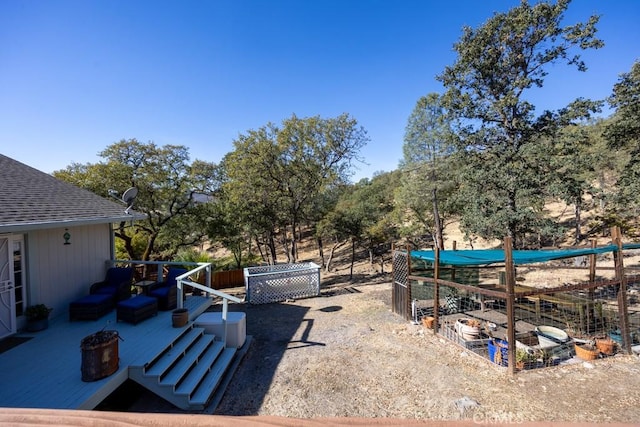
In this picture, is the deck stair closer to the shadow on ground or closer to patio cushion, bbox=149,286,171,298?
the shadow on ground

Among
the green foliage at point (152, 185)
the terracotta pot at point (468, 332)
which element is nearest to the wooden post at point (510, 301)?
the terracotta pot at point (468, 332)

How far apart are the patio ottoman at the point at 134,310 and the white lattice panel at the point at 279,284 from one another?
16.0 feet

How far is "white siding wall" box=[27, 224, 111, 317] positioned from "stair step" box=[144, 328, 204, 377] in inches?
126

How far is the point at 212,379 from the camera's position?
5.25 m

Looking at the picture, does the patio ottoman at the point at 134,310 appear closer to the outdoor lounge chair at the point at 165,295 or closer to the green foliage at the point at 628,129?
the outdoor lounge chair at the point at 165,295

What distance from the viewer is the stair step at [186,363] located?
15.3 feet

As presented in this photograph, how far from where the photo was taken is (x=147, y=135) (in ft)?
47.4

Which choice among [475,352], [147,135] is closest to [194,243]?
[147,135]

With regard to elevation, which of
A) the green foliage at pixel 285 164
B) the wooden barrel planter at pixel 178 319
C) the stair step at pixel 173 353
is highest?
the green foliage at pixel 285 164

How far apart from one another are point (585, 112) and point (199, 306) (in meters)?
15.9

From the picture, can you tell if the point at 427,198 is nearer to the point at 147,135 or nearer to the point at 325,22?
the point at 325,22

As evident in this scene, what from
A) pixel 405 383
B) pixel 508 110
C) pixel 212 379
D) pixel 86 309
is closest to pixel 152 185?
pixel 86 309

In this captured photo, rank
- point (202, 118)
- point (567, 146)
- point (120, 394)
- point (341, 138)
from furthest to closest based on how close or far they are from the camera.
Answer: point (341, 138)
point (202, 118)
point (567, 146)
point (120, 394)

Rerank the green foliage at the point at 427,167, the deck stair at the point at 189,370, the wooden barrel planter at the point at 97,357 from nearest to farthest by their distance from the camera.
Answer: the wooden barrel planter at the point at 97,357
the deck stair at the point at 189,370
the green foliage at the point at 427,167
